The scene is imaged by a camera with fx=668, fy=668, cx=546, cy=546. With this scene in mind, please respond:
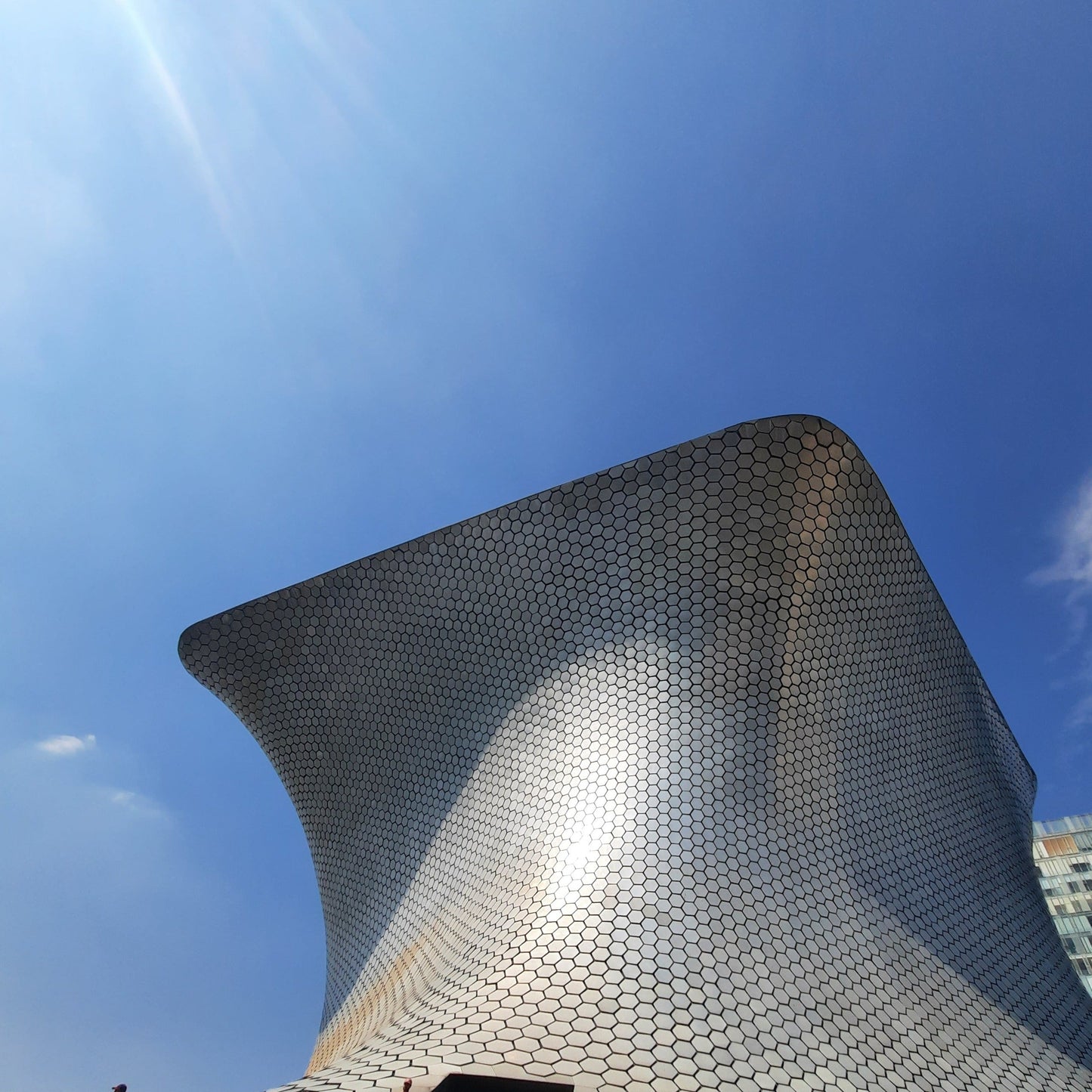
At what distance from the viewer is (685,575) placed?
278 inches

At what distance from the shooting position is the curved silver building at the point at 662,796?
4.98 m

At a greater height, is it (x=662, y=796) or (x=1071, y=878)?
(x=662, y=796)

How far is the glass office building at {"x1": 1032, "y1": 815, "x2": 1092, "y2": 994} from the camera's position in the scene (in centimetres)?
2692

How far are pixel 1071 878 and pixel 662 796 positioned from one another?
1301 inches

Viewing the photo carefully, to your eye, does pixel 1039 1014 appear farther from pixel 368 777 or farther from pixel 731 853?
pixel 368 777

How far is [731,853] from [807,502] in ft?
11.3

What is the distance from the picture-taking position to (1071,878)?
28453 mm

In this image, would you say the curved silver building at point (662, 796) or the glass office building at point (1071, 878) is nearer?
the curved silver building at point (662, 796)

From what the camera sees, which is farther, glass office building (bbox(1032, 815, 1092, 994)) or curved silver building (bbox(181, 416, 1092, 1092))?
glass office building (bbox(1032, 815, 1092, 994))

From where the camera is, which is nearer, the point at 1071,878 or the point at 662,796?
the point at 662,796

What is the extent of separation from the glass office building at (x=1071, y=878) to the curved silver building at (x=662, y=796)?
979 inches

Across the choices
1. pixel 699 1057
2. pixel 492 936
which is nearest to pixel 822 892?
pixel 699 1057

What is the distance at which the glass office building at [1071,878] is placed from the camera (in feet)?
88.3

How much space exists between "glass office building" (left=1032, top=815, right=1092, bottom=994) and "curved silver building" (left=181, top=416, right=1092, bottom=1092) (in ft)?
81.6
